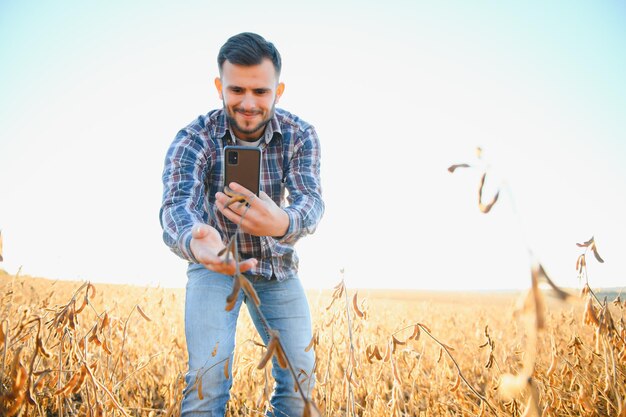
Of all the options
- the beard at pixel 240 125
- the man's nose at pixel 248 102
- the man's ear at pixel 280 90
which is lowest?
the beard at pixel 240 125

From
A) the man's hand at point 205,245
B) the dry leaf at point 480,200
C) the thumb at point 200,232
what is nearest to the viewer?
the dry leaf at point 480,200

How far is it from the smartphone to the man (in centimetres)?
19

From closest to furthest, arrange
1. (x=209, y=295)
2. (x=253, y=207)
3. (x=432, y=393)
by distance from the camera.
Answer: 1. (x=253, y=207)
2. (x=209, y=295)
3. (x=432, y=393)

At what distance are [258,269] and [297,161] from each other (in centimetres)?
67

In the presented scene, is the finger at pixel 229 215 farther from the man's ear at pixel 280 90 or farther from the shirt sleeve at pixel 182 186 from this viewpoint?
the man's ear at pixel 280 90

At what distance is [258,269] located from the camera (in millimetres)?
2254

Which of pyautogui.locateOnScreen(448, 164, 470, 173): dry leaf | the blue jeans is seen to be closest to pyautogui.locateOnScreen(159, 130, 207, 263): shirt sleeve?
the blue jeans

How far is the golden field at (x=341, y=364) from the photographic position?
1328 millimetres

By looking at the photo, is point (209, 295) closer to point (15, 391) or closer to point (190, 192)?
point (190, 192)

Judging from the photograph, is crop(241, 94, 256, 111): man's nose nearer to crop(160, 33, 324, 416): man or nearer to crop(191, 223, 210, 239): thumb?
crop(160, 33, 324, 416): man

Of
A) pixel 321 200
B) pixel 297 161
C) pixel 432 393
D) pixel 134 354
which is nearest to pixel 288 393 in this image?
pixel 321 200

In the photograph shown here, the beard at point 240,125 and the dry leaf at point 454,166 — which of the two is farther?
the beard at point 240,125

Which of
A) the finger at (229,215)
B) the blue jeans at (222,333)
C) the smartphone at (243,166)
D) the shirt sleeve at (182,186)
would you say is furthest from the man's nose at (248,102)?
the finger at (229,215)

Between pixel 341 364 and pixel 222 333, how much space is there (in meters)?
1.94
